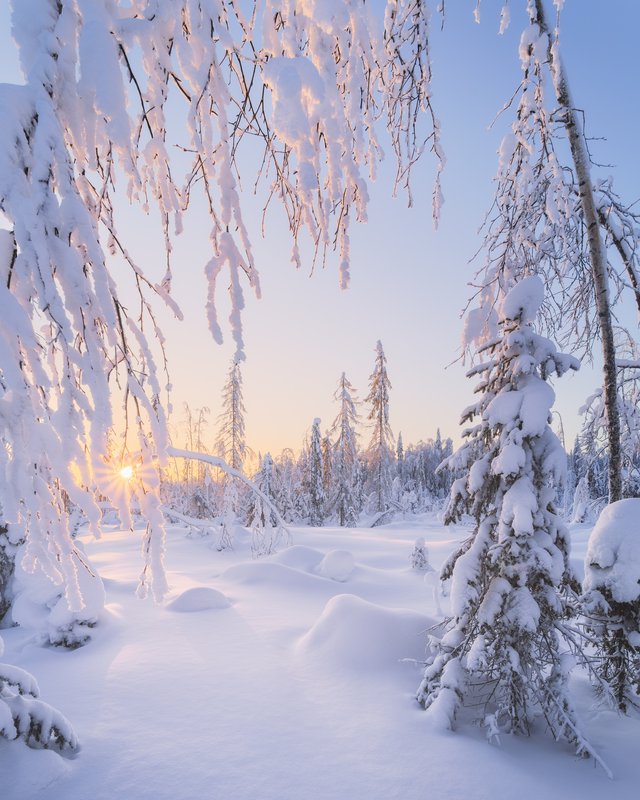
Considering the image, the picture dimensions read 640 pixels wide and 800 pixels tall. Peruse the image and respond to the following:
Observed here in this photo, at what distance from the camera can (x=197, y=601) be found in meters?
6.30

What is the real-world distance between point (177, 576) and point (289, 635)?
4.96 metres

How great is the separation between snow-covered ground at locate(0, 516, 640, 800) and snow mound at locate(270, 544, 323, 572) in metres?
3.83

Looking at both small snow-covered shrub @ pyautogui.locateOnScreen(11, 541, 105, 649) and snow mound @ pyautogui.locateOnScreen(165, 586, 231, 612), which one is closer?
small snow-covered shrub @ pyautogui.locateOnScreen(11, 541, 105, 649)

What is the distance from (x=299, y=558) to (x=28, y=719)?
7.98 m

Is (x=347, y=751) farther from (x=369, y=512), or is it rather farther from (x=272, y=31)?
(x=369, y=512)

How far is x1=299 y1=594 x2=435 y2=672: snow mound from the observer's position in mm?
4375

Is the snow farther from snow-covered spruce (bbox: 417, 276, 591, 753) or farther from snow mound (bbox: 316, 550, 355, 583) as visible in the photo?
snow mound (bbox: 316, 550, 355, 583)

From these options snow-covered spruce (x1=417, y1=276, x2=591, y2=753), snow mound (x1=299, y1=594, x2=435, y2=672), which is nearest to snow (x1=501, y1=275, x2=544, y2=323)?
snow-covered spruce (x1=417, y1=276, x2=591, y2=753)

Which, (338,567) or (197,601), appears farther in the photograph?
(338,567)

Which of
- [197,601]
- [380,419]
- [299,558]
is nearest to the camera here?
[197,601]

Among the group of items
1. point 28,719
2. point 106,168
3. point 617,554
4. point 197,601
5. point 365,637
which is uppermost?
point 106,168

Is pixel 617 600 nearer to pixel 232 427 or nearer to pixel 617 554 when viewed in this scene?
pixel 617 554

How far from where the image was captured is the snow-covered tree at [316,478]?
31469mm

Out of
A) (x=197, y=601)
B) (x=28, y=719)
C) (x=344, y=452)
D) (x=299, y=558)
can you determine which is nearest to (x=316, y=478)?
(x=344, y=452)
